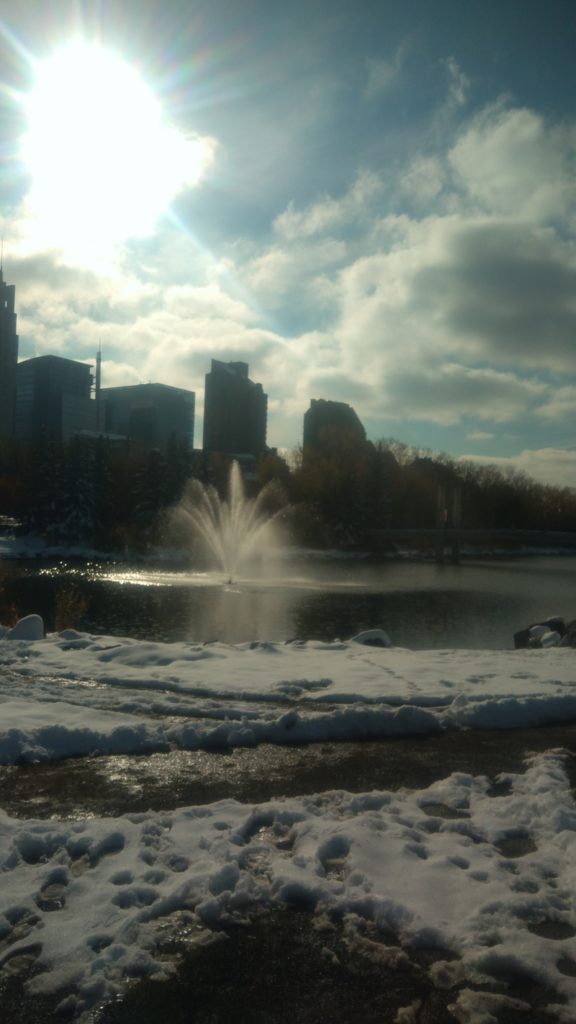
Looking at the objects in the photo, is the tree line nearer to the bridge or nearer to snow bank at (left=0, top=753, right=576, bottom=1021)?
the bridge

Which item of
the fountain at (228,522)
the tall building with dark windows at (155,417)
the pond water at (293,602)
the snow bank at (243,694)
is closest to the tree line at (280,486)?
the fountain at (228,522)

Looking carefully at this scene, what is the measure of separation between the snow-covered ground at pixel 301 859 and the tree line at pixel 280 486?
5369cm

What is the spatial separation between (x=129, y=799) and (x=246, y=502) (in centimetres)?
7548

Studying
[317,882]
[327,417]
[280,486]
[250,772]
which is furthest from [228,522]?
[327,417]

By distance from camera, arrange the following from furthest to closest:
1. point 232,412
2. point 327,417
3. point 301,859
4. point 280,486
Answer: point 232,412 < point 327,417 < point 280,486 < point 301,859

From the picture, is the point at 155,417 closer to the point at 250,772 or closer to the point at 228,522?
the point at 228,522

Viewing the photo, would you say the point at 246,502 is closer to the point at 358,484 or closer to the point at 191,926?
the point at 358,484

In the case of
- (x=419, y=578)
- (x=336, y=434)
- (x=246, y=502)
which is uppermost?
(x=336, y=434)

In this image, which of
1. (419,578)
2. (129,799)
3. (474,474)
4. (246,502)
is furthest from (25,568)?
(474,474)

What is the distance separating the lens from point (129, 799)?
5.59 meters

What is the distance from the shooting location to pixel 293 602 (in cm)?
3478

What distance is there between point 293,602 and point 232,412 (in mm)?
125970

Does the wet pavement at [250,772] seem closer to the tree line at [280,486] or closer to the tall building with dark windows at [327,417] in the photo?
the tree line at [280,486]

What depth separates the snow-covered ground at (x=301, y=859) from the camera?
11.6ft
